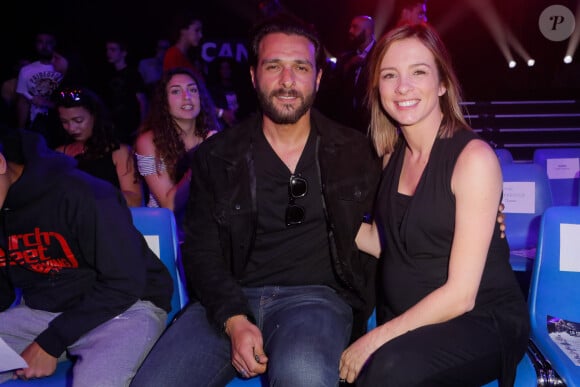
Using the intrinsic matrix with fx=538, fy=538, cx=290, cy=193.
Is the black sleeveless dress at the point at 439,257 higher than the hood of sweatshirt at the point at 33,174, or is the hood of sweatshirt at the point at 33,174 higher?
the hood of sweatshirt at the point at 33,174

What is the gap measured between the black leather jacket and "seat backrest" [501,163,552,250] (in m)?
1.22

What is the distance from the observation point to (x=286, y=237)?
222 centimetres

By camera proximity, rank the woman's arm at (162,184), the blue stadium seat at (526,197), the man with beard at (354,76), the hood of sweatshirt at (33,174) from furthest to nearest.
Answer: the man with beard at (354,76) → the woman's arm at (162,184) → the blue stadium seat at (526,197) → the hood of sweatshirt at (33,174)

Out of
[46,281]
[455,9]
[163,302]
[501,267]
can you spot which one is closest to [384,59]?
[501,267]

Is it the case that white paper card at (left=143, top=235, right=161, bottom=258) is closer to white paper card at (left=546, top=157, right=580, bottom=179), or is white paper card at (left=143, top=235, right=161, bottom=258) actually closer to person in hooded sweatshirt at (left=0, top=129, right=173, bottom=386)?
person in hooded sweatshirt at (left=0, top=129, right=173, bottom=386)

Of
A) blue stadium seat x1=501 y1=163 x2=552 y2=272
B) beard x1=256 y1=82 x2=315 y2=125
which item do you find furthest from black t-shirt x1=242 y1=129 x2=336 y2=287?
blue stadium seat x1=501 y1=163 x2=552 y2=272

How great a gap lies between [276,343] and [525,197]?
197cm

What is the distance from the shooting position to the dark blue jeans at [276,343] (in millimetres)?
1761

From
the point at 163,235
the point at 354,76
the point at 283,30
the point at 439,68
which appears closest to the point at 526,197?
the point at 439,68

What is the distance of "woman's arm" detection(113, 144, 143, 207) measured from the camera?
3.58m

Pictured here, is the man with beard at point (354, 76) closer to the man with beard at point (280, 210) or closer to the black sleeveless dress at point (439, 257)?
the man with beard at point (280, 210)

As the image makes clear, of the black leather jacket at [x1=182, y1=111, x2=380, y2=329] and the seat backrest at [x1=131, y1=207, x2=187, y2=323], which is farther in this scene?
the seat backrest at [x1=131, y1=207, x2=187, y2=323]

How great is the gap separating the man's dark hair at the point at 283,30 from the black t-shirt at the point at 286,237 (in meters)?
0.50

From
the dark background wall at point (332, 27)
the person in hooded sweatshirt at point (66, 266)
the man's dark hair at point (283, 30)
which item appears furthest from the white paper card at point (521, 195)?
the dark background wall at point (332, 27)
